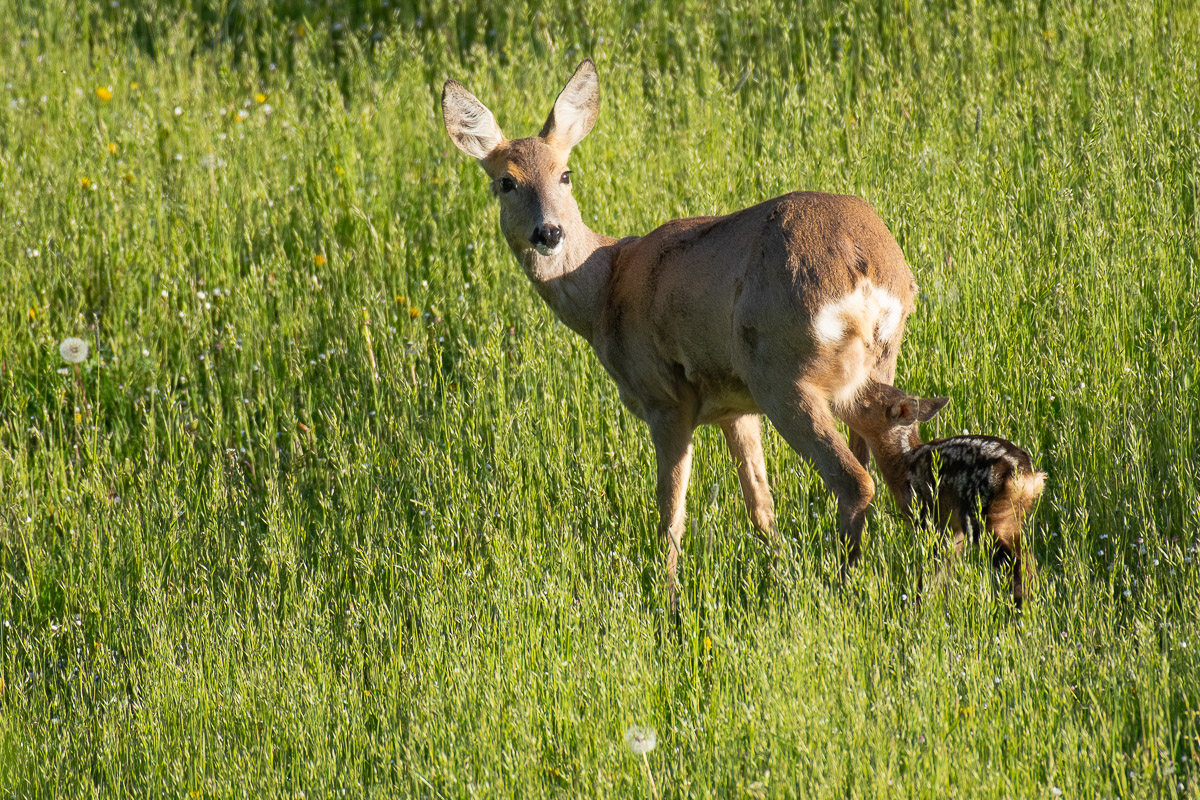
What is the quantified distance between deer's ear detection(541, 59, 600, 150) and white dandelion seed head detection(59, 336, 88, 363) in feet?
9.31

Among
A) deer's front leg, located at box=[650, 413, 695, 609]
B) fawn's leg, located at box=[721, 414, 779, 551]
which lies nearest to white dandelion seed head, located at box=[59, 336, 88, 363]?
deer's front leg, located at box=[650, 413, 695, 609]

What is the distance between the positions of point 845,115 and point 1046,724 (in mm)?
4738

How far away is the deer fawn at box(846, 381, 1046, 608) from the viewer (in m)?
4.16

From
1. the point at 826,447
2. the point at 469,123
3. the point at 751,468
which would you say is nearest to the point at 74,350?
the point at 469,123

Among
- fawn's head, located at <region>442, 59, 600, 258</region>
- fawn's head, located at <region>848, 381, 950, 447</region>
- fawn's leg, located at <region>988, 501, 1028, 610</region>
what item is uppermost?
fawn's head, located at <region>442, 59, 600, 258</region>

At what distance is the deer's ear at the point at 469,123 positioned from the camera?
18.6 ft

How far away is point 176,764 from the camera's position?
3744 millimetres

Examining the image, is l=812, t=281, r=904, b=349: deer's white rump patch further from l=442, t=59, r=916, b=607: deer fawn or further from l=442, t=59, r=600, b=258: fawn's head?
l=442, t=59, r=600, b=258: fawn's head

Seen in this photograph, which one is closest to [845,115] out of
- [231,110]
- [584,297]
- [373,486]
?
[584,297]

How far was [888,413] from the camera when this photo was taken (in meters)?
4.33

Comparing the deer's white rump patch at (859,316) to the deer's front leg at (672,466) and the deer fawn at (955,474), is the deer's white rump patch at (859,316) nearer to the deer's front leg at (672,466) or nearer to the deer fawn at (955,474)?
the deer fawn at (955,474)

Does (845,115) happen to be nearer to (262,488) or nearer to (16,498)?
(262,488)

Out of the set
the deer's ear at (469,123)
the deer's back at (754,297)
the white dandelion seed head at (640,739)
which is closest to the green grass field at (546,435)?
the white dandelion seed head at (640,739)

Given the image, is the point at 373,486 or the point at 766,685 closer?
the point at 766,685
